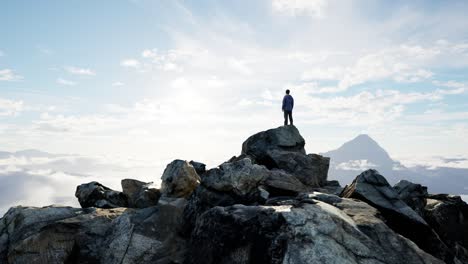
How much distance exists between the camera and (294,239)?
13.3m

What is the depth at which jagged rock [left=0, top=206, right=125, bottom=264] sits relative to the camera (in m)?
18.2

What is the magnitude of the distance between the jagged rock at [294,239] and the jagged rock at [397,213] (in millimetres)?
5693

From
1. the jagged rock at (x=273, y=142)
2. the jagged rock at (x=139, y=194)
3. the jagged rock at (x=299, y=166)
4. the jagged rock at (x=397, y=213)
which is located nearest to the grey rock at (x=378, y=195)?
the jagged rock at (x=397, y=213)

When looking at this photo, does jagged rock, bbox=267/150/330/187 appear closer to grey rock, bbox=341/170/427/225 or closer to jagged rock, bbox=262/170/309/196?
jagged rock, bbox=262/170/309/196

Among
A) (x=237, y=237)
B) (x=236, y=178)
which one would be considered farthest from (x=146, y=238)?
(x=237, y=237)

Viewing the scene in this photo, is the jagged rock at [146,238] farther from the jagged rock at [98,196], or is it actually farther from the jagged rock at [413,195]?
the jagged rock at [413,195]

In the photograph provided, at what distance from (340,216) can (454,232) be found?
52.1ft

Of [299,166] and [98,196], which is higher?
[299,166]

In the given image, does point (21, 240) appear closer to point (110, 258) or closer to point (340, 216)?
point (110, 258)

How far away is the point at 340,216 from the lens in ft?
50.3

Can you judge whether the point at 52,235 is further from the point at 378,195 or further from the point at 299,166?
the point at 299,166

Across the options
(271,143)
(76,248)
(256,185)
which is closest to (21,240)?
(76,248)

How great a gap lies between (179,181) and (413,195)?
65.1ft

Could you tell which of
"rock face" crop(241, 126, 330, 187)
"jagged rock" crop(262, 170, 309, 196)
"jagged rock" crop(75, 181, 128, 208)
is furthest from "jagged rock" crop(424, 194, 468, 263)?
"jagged rock" crop(75, 181, 128, 208)
